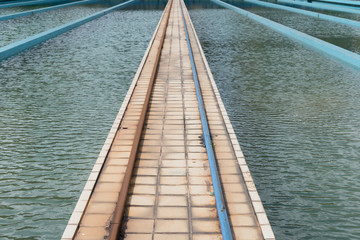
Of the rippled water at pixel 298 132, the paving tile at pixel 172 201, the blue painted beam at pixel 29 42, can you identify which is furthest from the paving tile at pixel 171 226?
the blue painted beam at pixel 29 42

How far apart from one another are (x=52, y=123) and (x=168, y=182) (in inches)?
131

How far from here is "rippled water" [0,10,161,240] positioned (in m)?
4.20

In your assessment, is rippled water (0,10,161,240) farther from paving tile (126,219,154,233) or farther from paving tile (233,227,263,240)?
paving tile (233,227,263,240)

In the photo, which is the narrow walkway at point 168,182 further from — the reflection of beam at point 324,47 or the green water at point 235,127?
the reflection of beam at point 324,47

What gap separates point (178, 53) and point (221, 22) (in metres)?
9.75

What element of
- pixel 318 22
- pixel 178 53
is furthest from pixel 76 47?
pixel 318 22

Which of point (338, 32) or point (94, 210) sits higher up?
point (338, 32)

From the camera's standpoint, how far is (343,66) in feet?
37.2

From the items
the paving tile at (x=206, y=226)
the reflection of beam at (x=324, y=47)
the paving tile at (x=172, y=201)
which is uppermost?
the reflection of beam at (x=324, y=47)

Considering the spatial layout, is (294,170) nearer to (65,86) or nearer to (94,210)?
(94,210)

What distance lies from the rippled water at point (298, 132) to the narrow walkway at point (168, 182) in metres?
0.54

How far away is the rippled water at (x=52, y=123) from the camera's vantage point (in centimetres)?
420

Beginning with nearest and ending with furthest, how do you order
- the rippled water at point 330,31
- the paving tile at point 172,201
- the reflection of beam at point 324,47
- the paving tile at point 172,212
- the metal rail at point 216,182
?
the metal rail at point 216,182, the paving tile at point 172,212, the paving tile at point 172,201, the reflection of beam at point 324,47, the rippled water at point 330,31

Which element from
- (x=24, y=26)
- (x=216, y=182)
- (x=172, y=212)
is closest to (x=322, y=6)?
(x=24, y=26)
